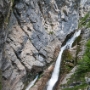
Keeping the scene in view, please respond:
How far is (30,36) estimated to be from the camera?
3931 cm

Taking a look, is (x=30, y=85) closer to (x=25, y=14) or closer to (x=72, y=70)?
(x=72, y=70)

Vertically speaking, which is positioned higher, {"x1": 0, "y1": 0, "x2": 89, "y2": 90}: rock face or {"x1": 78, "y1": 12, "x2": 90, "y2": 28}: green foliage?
{"x1": 0, "y1": 0, "x2": 89, "y2": 90}: rock face

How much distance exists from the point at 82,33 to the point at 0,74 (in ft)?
71.2

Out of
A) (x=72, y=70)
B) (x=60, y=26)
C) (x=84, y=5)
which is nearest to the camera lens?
(x=72, y=70)

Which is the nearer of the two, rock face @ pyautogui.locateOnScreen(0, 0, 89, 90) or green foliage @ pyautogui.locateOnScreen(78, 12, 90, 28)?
rock face @ pyautogui.locateOnScreen(0, 0, 89, 90)

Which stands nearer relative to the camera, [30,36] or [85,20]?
[30,36]

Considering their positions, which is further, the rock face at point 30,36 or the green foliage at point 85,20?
the green foliage at point 85,20

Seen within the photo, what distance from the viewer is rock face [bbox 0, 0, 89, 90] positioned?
3438cm

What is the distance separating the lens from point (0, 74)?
31891 millimetres

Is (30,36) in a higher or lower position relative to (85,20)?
higher

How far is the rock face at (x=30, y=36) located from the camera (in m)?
34.4

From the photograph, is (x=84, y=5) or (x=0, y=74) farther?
(x=84, y=5)

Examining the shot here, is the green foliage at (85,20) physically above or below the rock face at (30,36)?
below

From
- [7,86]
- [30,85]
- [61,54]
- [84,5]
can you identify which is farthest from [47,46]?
[84,5]
